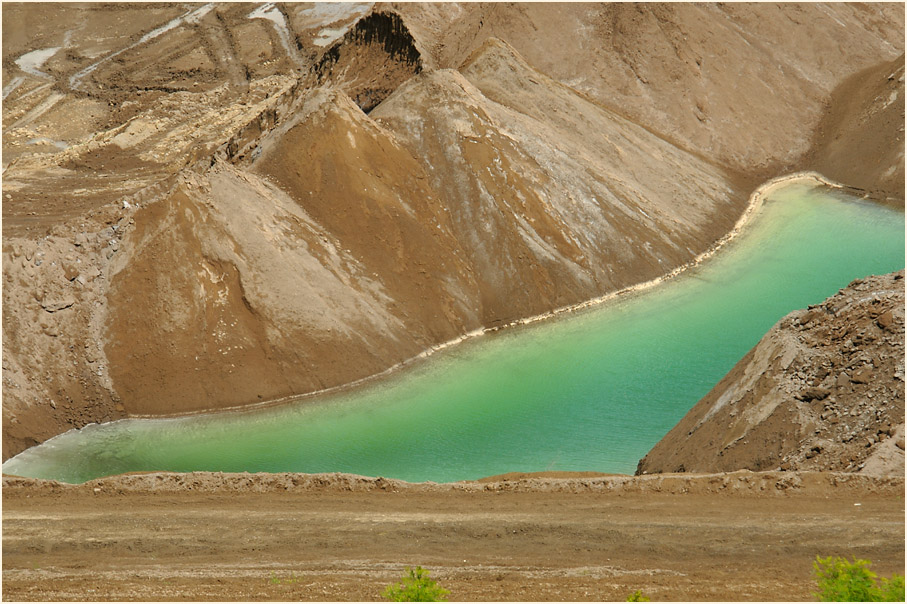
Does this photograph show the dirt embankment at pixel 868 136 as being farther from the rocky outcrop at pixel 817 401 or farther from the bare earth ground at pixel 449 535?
the bare earth ground at pixel 449 535

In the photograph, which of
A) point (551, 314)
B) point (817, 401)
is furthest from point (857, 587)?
point (551, 314)

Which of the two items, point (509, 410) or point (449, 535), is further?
point (509, 410)

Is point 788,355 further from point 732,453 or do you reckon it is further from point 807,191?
point 807,191

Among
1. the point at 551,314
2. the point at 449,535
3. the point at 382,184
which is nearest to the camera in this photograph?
the point at 449,535

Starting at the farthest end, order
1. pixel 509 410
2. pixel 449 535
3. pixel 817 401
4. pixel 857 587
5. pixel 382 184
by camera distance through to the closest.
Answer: pixel 382 184, pixel 509 410, pixel 817 401, pixel 449 535, pixel 857 587

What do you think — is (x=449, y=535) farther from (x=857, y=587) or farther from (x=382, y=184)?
(x=382, y=184)

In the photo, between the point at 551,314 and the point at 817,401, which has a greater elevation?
the point at 551,314

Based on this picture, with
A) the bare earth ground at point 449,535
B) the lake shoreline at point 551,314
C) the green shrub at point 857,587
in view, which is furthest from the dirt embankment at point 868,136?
the green shrub at point 857,587
